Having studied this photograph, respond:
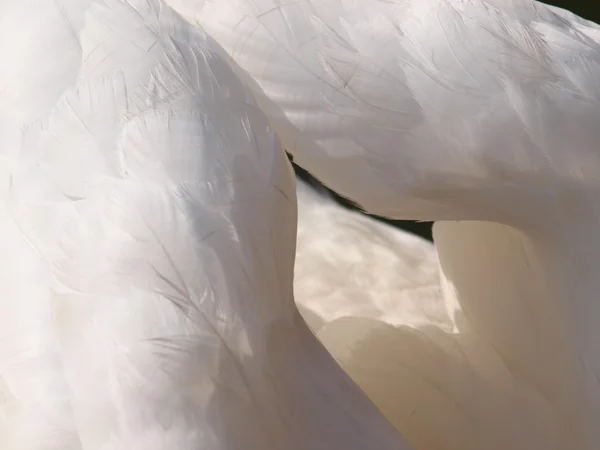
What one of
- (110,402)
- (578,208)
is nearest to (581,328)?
(578,208)

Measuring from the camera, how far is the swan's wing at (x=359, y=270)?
829 millimetres

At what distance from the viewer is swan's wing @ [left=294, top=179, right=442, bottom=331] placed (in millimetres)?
829

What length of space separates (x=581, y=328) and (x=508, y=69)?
0.56 feet

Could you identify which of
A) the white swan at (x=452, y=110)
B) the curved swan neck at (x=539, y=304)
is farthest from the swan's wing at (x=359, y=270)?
the white swan at (x=452, y=110)

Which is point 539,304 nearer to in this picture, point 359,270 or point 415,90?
point 415,90

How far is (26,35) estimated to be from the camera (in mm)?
511

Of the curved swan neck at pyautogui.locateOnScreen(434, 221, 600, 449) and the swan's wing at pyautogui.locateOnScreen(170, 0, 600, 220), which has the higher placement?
the swan's wing at pyautogui.locateOnScreen(170, 0, 600, 220)

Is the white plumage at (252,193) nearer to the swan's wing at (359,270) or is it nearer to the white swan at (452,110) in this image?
the white swan at (452,110)

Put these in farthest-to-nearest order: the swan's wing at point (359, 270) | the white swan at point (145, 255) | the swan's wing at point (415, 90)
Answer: the swan's wing at point (359, 270), the swan's wing at point (415, 90), the white swan at point (145, 255)

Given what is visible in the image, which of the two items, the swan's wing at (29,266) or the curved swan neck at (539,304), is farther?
the curved swan neck at (539,304)

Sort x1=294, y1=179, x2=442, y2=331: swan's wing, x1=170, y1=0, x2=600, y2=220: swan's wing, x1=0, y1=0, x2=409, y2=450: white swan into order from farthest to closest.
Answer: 1. x1=294, y1=179, x2=442, y2=331: swan's wing
2. x1=170, y1=0, x2=600, y2=220: swan's wing
3. x1=0, y1=0, x2=409, y2=450: white swan

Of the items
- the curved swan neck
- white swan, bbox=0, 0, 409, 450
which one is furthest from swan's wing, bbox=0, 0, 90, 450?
the curved swan neck

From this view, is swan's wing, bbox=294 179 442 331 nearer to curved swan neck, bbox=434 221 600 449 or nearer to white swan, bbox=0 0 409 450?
curved swan neck, bbox=434 221 600 449

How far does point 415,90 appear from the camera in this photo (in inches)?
20.6
